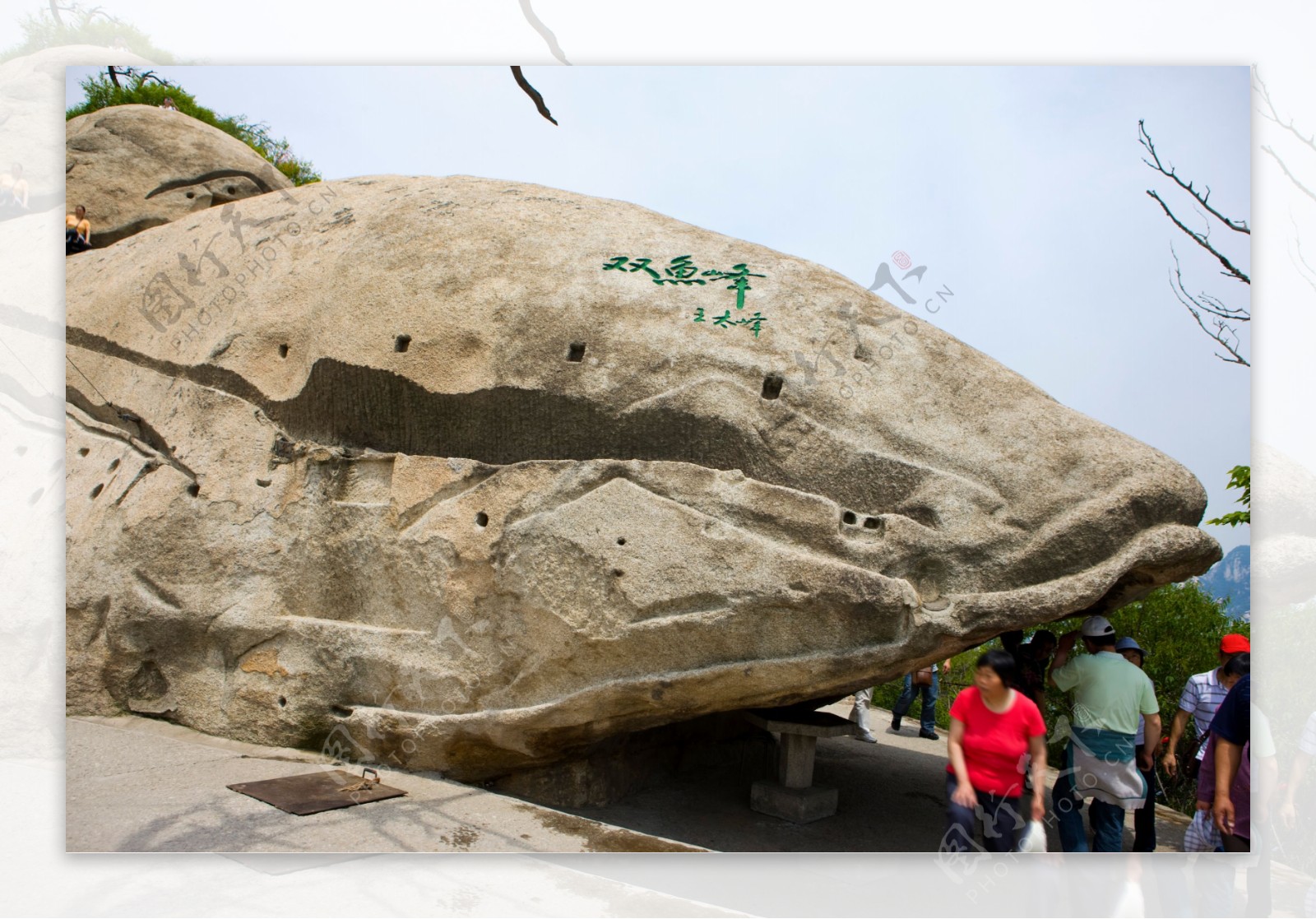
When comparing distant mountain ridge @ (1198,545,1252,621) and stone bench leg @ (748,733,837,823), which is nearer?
distant mountain ridge @ (1198,545,1252,621)

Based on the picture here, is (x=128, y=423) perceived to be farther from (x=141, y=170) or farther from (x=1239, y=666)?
(x=1239, y=666)

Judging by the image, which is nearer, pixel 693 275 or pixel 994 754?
pixel 994 754

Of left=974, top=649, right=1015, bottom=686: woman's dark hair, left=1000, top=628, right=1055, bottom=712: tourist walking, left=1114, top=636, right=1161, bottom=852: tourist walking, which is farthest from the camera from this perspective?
left=1000, top=628, right=1055, bottom=712: tourist walking

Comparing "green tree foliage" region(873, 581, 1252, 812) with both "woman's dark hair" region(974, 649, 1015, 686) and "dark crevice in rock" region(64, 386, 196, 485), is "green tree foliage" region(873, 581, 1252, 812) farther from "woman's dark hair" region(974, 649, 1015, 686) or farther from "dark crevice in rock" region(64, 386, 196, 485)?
"dark crevice in rock" region(64, 386, 196, 485)

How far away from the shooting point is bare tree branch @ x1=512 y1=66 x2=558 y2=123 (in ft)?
14.5

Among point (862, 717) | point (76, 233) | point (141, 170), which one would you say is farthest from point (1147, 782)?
point (141, 170)

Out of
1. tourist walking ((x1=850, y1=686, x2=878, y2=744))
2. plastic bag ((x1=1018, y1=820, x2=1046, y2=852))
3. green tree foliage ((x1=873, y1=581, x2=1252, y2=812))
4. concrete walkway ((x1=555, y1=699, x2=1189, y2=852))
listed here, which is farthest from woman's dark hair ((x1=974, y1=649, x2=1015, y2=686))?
tourist walking ((x1=850, y1=686, x2=878, y2=744))

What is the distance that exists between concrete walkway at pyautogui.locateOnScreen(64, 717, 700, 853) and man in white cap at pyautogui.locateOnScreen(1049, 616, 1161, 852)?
1.57 metres

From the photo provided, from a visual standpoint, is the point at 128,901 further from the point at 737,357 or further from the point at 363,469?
the point at 737,357

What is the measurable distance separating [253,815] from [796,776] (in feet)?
9.17

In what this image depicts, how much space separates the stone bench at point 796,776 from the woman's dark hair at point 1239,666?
194 centimetres

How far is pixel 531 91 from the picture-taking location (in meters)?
4.39

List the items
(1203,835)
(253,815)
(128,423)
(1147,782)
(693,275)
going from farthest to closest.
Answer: (128,423), (693,275), (1147,782), (253,815), (1203,835)

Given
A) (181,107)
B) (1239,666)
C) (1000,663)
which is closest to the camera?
(1000,663)
